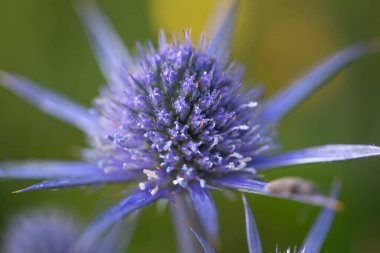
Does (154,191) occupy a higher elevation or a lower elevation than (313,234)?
higher

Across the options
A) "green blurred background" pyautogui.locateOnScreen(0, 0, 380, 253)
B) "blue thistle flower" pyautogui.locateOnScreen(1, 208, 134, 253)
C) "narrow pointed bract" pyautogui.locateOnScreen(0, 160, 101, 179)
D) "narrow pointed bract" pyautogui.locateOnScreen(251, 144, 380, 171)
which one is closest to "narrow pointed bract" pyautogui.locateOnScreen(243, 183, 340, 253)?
"narrow pointed bract" pyautogui.locateOnScreen(251, 144, 380, 171)

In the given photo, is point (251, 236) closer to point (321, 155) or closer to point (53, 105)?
point (321, 155)

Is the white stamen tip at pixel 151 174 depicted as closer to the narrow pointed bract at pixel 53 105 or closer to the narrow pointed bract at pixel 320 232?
the narrow pointed bract at pixel 320 232

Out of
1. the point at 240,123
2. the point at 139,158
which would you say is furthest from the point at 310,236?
the point at 139,158

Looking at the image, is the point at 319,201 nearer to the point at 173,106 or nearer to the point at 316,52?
the point at 173,106

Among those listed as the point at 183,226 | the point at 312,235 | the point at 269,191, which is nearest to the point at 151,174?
the point at 183,226

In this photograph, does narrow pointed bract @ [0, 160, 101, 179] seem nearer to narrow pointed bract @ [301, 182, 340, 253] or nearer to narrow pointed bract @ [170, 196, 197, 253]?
narrow pointed bract @ [170, 196, 197, 253]
